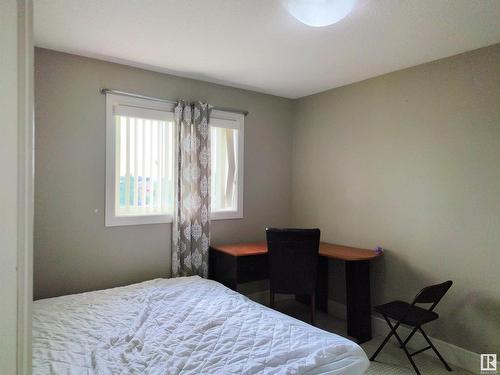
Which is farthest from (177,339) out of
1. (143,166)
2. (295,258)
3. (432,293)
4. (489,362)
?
(489,362)

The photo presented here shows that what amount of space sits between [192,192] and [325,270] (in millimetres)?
1774

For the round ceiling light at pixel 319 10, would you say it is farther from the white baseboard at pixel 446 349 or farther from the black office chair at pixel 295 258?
the white baseboard at pixel 446 349

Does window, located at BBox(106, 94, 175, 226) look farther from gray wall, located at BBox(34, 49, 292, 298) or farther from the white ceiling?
the white ceiling

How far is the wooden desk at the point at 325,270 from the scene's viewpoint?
2.95 metres

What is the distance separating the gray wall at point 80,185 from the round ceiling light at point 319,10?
5.61 ft

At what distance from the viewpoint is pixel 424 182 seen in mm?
2852

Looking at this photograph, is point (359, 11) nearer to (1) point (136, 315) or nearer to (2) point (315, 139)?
(2) point (315, 139)

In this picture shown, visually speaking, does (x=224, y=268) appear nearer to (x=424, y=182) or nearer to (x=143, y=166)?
(x=143, y=166)

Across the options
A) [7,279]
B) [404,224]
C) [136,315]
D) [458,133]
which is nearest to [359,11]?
[458,133]

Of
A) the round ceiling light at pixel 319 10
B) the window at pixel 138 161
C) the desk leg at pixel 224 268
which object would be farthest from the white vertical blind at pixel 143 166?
the round ceiling light at pixel 319 10

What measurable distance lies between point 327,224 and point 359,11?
2360 mm

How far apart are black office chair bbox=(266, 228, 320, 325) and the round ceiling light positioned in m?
1.70

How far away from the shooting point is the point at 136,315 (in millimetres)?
2184

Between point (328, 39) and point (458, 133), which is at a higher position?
point (328, 39)
